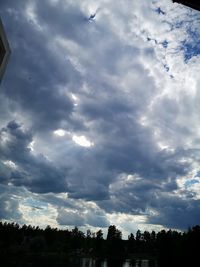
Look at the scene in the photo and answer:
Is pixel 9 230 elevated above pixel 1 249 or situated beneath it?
elevated above

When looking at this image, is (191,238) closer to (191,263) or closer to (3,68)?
(191,263)

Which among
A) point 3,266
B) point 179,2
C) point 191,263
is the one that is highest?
point 179,2

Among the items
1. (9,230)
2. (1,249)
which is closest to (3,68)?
(1,249)

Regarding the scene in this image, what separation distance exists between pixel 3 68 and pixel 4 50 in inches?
38.4

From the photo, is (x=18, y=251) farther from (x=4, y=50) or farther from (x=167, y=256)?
(x=4, y=50)

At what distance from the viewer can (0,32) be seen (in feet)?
50.2

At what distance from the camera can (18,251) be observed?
162 m

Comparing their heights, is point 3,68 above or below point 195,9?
below

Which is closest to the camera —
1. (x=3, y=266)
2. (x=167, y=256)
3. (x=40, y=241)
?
(x=3, y=266)

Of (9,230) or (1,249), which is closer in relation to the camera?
(1,249)

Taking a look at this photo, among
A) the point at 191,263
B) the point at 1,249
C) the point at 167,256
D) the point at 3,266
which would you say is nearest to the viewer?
the point at 3,266

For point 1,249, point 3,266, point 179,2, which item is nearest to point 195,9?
point 179,2

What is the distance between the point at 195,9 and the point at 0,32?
11889 mm

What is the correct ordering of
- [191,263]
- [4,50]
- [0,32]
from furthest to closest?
[191,263]
[4,50]
[0,32]
